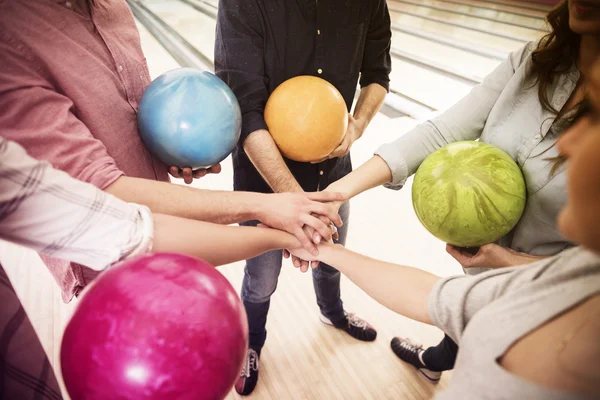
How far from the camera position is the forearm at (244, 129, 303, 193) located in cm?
123

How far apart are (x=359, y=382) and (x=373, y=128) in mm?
2388

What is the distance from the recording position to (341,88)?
1389 millimetres

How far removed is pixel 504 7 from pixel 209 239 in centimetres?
842

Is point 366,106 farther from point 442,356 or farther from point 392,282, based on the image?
point 442,356

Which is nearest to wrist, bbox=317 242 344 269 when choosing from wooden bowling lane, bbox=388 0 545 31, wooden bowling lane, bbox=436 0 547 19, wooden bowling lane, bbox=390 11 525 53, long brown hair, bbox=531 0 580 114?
long brown hair, bbox=531 0 580 114

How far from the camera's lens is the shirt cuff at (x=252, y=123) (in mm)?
1236

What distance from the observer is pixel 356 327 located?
1.81m

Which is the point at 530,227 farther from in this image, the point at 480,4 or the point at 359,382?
the point at 480,4

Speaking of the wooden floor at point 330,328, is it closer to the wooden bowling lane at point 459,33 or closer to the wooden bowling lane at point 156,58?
the wooden bowling lane at point 156,58

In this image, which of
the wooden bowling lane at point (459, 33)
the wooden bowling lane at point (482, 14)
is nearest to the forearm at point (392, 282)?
the wooden bowling lane at point (459, 33)

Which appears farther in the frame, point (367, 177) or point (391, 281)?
point (367, 177)

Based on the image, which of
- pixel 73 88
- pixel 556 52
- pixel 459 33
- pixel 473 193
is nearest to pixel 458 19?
pixel 459 33

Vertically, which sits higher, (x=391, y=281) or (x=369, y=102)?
(x=369, y=102)

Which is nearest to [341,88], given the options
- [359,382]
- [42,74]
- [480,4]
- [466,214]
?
[466,214]
